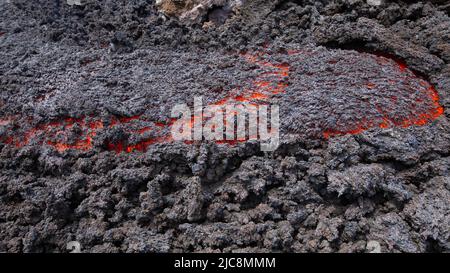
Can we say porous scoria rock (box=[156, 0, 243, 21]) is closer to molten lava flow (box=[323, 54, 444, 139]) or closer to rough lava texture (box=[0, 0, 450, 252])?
rough lava texture (box=[0, 0, 450, 252])

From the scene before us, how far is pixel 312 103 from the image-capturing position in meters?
3.67

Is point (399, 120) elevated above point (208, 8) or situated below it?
below

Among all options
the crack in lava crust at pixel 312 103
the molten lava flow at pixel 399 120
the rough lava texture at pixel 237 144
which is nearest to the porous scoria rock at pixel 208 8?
the rough lava texture at pixel 237 144

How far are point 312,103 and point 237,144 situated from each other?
84 centimetres

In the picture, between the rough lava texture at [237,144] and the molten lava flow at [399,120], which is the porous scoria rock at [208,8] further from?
the molten lava flow at [399,120]

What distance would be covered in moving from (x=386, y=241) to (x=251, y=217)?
1.02 meters

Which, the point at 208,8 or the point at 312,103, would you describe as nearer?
the point at 312,103

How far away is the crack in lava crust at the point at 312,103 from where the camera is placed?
3551mm

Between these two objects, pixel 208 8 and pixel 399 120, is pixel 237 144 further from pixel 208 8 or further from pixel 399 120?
pixel 208 8

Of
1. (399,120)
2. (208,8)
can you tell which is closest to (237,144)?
(399,120)

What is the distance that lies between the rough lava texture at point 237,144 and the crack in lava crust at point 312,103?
15 millimetres

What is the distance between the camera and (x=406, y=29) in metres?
4.39

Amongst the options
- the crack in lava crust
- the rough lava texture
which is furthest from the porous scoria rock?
the crack in lava crust

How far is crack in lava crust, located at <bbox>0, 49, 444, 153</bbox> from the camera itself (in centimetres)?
355
